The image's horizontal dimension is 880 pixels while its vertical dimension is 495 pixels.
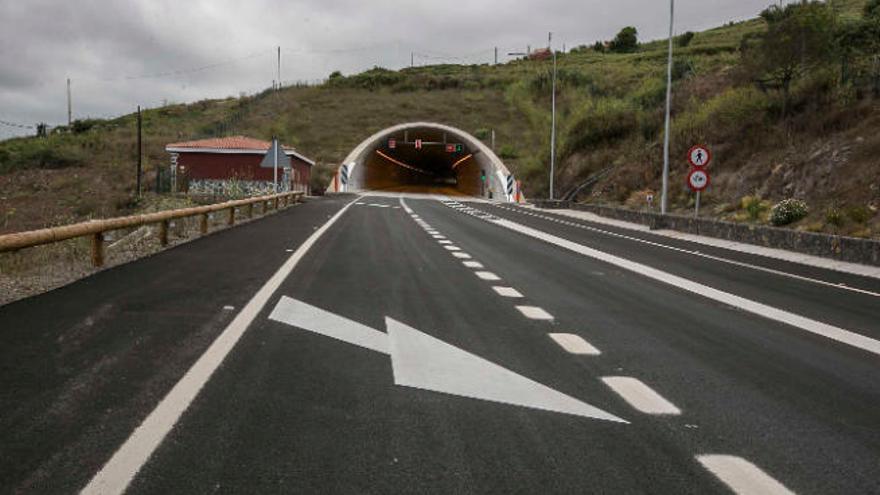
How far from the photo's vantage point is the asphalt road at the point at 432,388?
3.78 metres

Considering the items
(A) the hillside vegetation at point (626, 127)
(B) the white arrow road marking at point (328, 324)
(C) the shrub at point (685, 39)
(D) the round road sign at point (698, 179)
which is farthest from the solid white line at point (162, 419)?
(C) the shrub at point (685, 39)

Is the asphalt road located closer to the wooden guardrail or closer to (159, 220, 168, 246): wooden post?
the wooden guardrail

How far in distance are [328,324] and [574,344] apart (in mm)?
2281

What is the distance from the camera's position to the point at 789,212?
2534 centimetres

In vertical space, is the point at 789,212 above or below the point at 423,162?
below

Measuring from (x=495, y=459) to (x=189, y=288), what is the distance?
7026 millimetres

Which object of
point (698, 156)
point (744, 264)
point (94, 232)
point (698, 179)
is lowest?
point (744, 264)

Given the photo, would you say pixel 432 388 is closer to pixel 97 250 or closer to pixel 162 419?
pixel 162 419

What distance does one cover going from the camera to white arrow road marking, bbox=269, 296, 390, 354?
273 inches

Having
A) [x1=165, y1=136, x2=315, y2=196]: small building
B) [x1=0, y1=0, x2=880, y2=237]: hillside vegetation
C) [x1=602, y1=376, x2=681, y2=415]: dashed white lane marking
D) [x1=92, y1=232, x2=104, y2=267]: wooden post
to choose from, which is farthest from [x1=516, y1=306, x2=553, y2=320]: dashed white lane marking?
[x1=165, y1=136, x2=315, y2=196]: small building

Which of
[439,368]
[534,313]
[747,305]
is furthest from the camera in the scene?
[747,305]

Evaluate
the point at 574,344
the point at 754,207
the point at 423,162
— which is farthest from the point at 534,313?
the point at 423,162

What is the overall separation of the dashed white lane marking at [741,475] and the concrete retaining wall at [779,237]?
46.2 feet

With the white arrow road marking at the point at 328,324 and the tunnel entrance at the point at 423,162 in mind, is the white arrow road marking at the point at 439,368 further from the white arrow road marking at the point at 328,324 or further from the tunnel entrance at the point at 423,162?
the tunnel entrance at the point at 423,162
